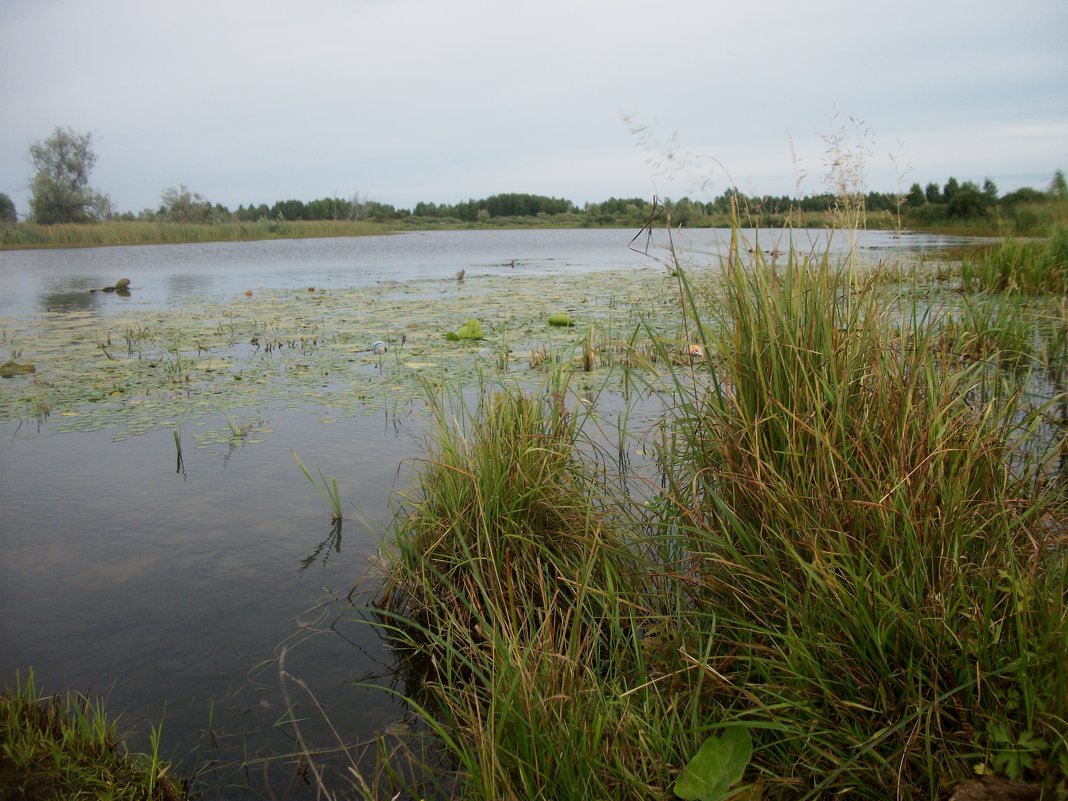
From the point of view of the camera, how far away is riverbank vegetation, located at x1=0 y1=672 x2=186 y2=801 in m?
1.58

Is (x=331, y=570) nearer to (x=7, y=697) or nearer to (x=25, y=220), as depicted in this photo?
(x=7, y=697)

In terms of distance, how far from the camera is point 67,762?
164 cm

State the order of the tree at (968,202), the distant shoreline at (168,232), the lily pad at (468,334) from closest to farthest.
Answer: the lily pad at (468,334) < the tree at (968,202) < the distant shoreline at (168,232)

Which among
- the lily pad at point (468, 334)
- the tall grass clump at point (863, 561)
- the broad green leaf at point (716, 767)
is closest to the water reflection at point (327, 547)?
the tall grass clump at point (863, 561)

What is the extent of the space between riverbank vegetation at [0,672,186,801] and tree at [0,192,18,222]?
31.1 metres

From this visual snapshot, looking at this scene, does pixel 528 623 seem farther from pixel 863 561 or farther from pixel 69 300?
pixel 69 300

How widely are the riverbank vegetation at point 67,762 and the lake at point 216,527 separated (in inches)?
5.0

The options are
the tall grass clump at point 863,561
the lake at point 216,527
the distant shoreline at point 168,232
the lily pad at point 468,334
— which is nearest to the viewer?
the tall grass clump at point 863,561

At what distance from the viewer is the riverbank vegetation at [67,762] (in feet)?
5.19

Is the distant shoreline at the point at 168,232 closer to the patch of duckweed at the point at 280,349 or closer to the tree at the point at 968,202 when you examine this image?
the tree at the point at 968,202

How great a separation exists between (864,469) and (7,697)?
2288mm

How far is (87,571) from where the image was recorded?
9.05 ft

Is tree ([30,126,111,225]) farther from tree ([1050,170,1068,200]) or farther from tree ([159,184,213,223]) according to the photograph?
tree ([1050,170,1068,200])

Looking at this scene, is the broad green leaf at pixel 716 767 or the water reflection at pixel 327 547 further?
the water reflection at pixel 327 547
